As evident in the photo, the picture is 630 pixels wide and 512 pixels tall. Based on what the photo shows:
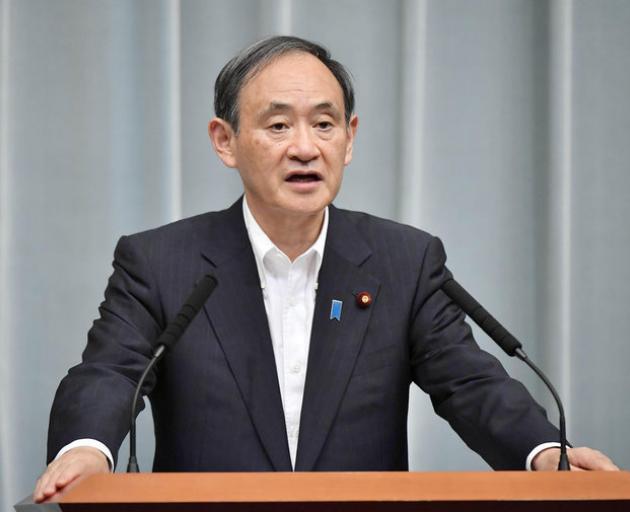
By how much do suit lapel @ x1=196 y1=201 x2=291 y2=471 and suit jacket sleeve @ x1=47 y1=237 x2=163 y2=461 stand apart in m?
0.15

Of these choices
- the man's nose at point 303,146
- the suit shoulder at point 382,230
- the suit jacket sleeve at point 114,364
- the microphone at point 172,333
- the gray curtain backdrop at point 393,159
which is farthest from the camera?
the gray curtain backdrop at point 393,159

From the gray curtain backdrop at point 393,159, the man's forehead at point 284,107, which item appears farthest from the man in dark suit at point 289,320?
the gray curtain backdrop at point 393,159

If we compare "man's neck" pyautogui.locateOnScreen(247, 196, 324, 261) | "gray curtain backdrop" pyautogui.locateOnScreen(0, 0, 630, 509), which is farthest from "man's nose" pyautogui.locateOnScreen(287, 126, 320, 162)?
"gray curtain backdrop" pyautogui.locateOnScreen(0, 0, 630, 509)

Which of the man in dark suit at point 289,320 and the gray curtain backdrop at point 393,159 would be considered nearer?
the man in dark suit at point 289,320

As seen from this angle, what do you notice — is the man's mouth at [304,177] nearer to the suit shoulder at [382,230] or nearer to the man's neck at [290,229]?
the man's neck at [290,229]

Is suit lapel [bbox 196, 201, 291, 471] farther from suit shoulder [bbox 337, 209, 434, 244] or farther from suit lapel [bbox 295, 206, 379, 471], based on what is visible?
suit shoulder [bbox 337, 209, 434, 244]

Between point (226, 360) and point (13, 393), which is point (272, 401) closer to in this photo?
point (226, 360)

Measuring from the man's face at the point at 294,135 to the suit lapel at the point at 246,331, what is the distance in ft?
0.48

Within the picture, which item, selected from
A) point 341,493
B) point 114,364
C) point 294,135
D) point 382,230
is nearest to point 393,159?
point 382,230

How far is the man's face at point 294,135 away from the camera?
2.07 m

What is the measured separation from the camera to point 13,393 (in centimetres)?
292

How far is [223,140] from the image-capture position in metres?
2.28

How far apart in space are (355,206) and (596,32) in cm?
99

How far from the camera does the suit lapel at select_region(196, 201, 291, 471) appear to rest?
1992mm
